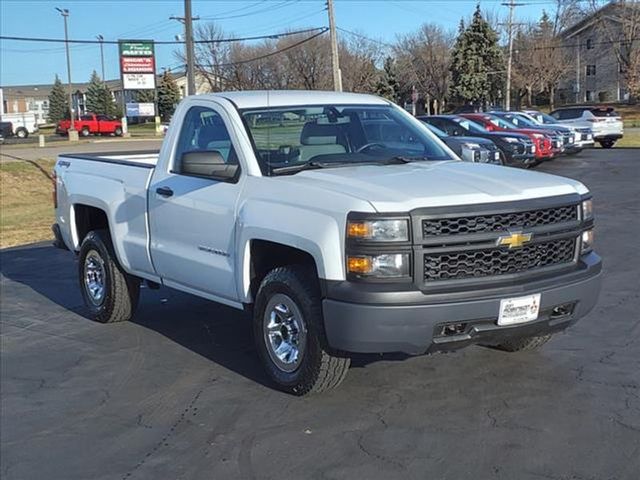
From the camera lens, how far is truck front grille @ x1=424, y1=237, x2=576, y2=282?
4.25 meters

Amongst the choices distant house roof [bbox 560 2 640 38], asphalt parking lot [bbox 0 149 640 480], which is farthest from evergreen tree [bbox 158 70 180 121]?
asphalt parking lot [bbox 0 149 640 480]

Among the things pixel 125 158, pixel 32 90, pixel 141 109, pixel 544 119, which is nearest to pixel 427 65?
pixel 141 109

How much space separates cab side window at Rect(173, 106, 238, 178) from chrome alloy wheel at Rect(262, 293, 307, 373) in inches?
40.8

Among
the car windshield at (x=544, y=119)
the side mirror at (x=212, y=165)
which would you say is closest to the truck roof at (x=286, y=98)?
the side mirror at (x=212, y=165)

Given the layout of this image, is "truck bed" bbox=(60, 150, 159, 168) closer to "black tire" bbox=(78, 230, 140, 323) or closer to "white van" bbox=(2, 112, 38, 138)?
"black tire" bbox=(78, 230, 140, 323)

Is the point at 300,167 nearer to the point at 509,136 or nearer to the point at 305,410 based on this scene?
the point at 305,410

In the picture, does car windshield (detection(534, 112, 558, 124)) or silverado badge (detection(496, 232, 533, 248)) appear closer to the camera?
silverado badge (detection(496, 232, 533, 248))

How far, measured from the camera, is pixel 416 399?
186 inches

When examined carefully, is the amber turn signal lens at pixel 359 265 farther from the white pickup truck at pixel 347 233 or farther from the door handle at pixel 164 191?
the door handle at pixel 164 191

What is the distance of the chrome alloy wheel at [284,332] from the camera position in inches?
184

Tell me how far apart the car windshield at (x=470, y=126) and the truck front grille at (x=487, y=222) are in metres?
17.2

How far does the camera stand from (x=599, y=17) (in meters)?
76.5

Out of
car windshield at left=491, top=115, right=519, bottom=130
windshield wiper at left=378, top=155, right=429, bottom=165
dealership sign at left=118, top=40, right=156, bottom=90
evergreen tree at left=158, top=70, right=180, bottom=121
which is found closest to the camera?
windshield wiper at left=378, top=155, right=429, bottom=165

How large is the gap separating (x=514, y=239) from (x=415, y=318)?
0.75 m
